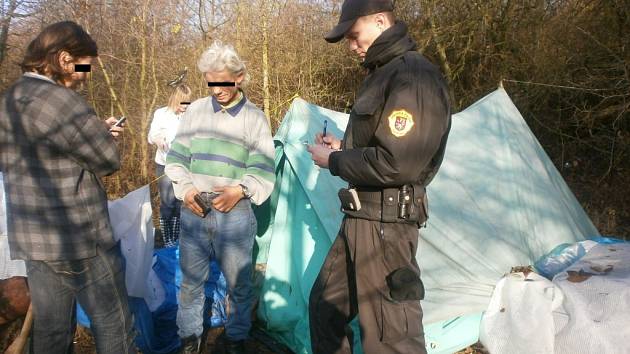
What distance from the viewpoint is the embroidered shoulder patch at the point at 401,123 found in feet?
5.57

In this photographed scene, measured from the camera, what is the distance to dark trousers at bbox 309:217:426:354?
183 cm

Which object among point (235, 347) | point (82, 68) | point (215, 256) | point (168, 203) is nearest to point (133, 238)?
point (215, 256)

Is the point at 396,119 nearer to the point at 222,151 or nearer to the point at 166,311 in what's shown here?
the point at 222,151

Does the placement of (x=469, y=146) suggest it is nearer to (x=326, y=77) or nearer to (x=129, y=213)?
(x=129, y=213)

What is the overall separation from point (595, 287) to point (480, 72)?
6260mm

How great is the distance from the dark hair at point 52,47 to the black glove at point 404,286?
4.96 feet

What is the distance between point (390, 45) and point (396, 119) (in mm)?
336

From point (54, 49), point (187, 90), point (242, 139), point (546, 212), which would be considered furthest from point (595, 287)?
point (187, 90)

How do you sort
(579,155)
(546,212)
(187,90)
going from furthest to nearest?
(579,155)
(187,90)
(546,212)

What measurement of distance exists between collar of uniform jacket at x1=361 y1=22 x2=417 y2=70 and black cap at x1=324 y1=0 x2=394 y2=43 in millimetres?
90

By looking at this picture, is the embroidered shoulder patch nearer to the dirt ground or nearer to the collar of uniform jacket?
the collar of uniform jacket

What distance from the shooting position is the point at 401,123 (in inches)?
67.1

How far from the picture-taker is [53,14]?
6516 millimetres

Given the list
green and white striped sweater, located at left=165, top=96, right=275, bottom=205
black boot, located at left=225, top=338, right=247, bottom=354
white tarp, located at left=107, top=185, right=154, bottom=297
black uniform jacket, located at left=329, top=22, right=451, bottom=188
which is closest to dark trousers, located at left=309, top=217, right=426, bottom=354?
black uniform jacket, located at left=329, top=22, right=451, bottom=188
